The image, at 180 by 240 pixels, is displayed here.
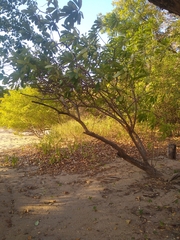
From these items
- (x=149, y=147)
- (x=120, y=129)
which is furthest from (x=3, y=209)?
(x=120, y=129)

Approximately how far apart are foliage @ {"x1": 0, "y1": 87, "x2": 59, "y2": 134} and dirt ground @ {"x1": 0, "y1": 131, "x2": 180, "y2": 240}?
13.8ft

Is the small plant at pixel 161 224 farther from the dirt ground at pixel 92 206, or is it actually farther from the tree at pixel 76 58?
the tree at pixel 76 58

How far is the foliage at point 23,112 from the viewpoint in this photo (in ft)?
29.6

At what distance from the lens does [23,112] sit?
9.17 meters

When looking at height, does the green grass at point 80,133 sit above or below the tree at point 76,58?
below

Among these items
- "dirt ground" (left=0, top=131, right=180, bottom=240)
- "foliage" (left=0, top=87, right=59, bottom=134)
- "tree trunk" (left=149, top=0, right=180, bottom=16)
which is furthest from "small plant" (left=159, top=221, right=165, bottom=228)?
"foliage" (left=0, top=87, right=59, bottom=134)

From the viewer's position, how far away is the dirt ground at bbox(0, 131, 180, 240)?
9.84 feet

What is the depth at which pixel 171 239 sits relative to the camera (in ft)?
8.97

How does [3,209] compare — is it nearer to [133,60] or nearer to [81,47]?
[81,47]

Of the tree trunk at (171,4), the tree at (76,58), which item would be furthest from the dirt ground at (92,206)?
the tree trunk at (171,4)

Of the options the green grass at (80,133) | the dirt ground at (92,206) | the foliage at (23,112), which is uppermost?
the foliage at (23,112)

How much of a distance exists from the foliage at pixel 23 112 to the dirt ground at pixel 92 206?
419cm

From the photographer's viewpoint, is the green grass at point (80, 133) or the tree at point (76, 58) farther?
the green grass at point (80, 133)

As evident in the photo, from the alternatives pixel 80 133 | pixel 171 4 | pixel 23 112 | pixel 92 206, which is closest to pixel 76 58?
pixel 171 4
